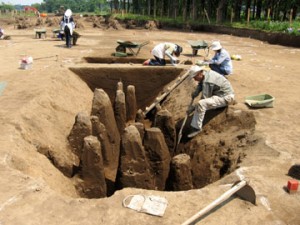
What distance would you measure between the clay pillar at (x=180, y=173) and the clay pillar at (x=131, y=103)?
174 inches

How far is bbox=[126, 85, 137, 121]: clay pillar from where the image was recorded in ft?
32.2

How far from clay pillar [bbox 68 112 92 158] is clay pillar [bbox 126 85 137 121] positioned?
302cm

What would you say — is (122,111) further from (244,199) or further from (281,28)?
(281,28)

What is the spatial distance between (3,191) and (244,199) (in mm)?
2948

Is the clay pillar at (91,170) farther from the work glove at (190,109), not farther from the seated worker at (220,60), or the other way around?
the seated worker at (220,60)

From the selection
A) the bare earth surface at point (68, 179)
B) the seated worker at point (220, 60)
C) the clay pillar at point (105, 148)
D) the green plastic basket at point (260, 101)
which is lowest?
the clay pillar at point (105, 148)

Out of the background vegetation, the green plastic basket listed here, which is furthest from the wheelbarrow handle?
the background vegetation

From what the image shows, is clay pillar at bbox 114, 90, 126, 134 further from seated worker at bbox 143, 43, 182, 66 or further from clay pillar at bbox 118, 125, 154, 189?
clay pillar at bbox 118, 125, 154, 189

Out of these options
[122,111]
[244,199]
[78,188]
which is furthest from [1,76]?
[244,199]

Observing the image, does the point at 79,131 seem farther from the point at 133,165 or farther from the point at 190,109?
the point at 190,109

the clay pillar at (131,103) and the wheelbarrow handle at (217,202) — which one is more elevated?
the wheelbarrow handle at (217,202)

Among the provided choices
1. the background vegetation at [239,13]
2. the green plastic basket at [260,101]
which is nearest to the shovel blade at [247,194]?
the green plastic basket at [260,101]

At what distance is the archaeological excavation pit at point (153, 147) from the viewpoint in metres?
5.75

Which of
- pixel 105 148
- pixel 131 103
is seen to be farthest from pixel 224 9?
pixel 105 148
